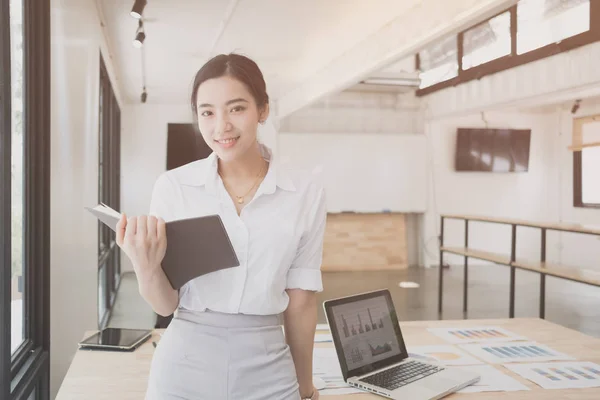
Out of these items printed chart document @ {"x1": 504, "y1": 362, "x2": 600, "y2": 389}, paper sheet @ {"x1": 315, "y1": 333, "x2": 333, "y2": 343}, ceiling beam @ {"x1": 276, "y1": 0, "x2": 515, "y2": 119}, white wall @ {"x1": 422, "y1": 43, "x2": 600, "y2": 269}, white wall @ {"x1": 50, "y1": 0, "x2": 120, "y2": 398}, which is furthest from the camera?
white wall @ {"x1": 422, "y1": 43, "x2": 600, "y2": 269}

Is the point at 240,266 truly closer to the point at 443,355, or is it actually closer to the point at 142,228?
the point at 142,228

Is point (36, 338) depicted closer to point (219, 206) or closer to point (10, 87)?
point (10, 87)

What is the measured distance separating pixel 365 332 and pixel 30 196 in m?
1.50

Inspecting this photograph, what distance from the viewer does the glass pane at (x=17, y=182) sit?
84.6 inches

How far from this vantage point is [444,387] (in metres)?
1.60

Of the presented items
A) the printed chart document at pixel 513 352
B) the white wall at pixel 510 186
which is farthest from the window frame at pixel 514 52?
the printed chart document at pixel 513 352

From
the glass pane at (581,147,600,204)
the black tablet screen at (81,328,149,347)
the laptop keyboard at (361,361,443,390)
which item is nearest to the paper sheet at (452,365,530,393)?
the laptop keyboard at (361,361,443,390)

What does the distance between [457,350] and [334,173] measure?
24.4ft

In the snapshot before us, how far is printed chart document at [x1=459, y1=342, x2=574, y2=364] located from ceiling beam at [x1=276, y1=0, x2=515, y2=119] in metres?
2.04

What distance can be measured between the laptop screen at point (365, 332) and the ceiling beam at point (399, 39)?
2.22 meters

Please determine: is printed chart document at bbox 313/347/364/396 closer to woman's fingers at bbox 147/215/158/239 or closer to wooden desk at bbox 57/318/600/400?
wooden desk at bbox 57/318/600/400

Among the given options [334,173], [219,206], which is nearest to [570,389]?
[219,206]

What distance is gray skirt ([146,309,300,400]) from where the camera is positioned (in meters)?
1.09

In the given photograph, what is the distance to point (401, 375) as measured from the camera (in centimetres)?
168
